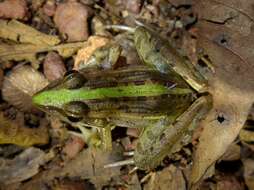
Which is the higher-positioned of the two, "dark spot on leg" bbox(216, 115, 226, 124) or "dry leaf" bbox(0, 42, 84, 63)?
"dry leaf" bbox(0, 42, 84, 63)

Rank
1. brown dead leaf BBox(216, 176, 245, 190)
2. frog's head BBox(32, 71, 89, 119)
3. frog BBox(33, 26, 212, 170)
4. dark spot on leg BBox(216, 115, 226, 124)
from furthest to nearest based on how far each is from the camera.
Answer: brown dead leaf BBox(216, 176, 245, 190)
dark spot on leg BBox(216, 115, 226, 124)
frog BBox(33, 26, 212, 170)
frog's head BBox(32, 71, 89, 119)

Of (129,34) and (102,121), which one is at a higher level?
(129,34)

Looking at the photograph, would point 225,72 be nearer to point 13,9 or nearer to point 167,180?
point 167,180

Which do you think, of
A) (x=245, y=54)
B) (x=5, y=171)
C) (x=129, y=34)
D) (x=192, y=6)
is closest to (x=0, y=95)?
(x=5, y=171)

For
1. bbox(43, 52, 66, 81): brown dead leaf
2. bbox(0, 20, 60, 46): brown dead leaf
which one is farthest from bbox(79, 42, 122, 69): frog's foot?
bbox(0, 20, 60, 46): brown dead leaf

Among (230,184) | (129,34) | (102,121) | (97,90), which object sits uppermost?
(129,34)

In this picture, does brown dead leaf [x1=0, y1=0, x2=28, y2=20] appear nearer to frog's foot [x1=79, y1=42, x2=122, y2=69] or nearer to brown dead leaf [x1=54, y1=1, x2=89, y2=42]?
brown dead leaf [x1=54, y1=1, x2=89, y2=42]

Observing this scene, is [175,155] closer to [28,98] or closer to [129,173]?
[129,173]
